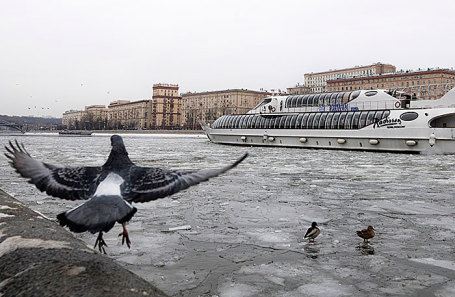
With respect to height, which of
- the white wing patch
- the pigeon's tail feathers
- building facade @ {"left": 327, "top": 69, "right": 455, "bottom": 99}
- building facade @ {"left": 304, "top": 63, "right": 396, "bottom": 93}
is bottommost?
the pigeon's tail feathers

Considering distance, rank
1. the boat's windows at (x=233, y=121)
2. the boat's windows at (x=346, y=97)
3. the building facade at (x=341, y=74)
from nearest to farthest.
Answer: the boat's windows at (x=346, y=97) < the boat's windows at (x=233, y=121) < the building facade at (x=341, y=74)

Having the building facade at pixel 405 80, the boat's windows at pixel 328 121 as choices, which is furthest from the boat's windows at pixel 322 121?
the building facade at pixel 405 80

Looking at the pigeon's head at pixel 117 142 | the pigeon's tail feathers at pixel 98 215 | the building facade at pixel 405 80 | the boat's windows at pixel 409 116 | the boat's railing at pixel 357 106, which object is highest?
the building facade at pixel 405 80

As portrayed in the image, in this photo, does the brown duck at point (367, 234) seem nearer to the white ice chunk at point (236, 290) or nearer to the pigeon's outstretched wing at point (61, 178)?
the white ice chunk at point (236, 290)

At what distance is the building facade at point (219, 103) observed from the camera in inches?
5886

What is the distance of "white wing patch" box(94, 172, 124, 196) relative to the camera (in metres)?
2.95

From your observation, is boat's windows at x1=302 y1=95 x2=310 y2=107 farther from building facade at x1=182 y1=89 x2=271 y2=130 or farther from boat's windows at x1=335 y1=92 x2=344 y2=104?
building facade at x1=182 y1=89 x2=271 y2=130

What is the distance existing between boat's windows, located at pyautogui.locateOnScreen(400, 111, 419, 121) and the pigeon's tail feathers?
98.9 feet

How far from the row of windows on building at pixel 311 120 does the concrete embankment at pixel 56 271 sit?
103ft

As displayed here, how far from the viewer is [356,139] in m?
32.6

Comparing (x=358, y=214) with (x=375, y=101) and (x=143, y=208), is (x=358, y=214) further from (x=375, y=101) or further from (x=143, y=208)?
(x=375, y=101)

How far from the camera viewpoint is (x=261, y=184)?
39.5 ft

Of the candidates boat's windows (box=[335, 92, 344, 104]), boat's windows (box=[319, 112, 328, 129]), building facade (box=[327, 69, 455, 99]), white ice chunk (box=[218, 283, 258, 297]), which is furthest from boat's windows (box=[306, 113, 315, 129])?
building facade (box=[327, 69, 455, 99])

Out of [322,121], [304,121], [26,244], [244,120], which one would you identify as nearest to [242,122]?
[244,120]
